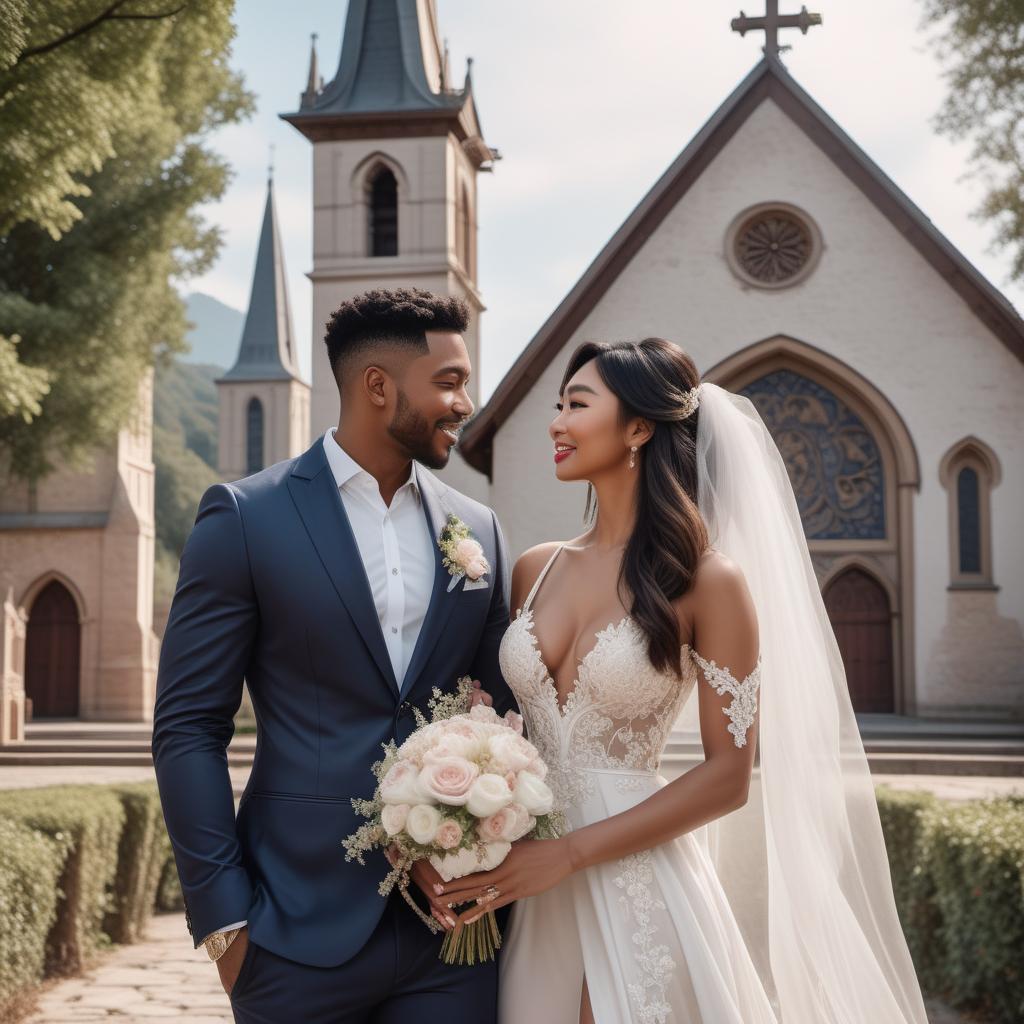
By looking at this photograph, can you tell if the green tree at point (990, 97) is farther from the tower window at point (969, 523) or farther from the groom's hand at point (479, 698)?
the groom's hand at point (479, 698)

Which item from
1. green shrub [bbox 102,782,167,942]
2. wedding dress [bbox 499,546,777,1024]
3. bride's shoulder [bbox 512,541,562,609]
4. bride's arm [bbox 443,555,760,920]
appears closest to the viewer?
bride's arm [bbox 443,555,760,920]

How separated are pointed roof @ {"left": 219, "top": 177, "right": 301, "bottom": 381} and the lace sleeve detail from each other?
Result: 203 ft

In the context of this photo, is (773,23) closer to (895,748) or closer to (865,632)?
(865,632)

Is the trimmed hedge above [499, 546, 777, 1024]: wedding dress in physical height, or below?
below

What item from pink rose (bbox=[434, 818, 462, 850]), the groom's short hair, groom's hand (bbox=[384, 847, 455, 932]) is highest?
the groom's short hair

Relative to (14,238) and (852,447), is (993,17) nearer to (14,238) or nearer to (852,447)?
(852,447)

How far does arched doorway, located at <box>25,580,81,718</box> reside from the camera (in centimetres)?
3262

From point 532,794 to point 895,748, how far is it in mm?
16497

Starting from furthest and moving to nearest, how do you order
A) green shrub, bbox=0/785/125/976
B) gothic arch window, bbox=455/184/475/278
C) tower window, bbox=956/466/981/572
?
gothic arch window, bbox=455/184/475/278 → tower window, bbox=956/466/981/572 → green shrub, bbox=0/785/125/976

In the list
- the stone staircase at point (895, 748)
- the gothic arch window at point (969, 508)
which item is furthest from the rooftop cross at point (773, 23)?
the stone staircase at point (895, 748)

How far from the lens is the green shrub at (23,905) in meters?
6.76

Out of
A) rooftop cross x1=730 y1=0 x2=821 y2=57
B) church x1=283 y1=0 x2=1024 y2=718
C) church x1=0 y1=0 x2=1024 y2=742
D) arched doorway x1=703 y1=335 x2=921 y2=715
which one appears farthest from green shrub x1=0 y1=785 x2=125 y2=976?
rooftop cross x1=730 y1=0 x2=821 y2=57

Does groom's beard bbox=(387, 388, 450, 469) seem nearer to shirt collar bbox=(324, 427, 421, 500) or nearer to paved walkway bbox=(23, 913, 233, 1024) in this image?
shirt collar bbox=(324, 427, 421, 500)

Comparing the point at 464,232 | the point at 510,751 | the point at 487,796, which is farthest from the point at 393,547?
the point at 464,232
